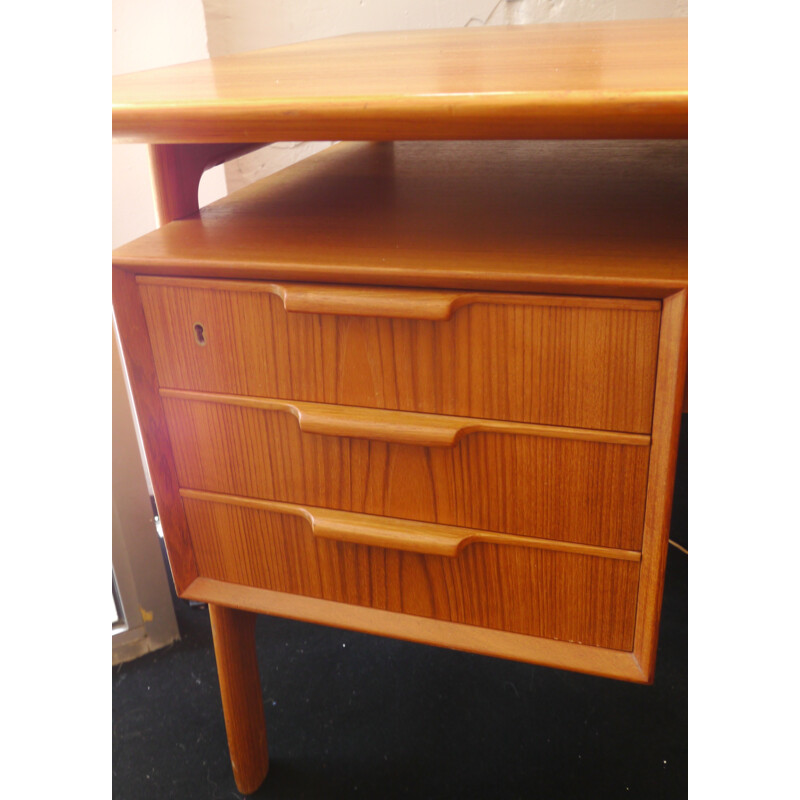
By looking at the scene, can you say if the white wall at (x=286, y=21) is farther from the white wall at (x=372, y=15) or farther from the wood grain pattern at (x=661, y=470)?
the wood grain pattern at (x=661, y=470)

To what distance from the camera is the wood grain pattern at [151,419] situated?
57cm

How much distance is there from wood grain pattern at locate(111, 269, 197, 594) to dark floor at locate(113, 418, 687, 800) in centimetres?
29

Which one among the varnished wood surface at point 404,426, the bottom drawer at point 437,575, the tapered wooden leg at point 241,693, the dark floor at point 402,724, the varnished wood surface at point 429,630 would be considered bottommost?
the dark floor at point 402,724

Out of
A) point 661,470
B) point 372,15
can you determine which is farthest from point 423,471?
point 372,15

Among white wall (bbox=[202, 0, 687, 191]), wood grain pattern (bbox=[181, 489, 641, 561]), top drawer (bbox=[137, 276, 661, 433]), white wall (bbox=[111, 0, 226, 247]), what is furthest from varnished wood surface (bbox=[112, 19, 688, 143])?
white wall (bbox=[202, 0, 687, 191])

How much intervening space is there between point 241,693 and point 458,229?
0.50 meters

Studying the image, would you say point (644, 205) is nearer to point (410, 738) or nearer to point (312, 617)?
point (312, 617)

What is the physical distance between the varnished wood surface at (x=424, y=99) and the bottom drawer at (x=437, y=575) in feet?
0.99

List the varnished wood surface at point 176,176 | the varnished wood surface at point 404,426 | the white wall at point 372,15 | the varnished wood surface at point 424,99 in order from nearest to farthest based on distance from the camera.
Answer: the varnished wood surface at point 424,99 → the varnished wood surface at point 404,426 → the varnished wood surface at point 176,176 → the white wall at point 372,15

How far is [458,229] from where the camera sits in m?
0.58

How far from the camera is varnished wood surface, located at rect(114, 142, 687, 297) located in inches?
19.5

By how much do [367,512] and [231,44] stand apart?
84 cm

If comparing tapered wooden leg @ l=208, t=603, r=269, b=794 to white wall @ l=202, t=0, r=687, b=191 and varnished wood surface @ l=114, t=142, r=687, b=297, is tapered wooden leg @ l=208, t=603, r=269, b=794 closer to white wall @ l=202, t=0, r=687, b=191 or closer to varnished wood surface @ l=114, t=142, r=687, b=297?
varnished wood surface @ l=114, t=142, r=687, b=297

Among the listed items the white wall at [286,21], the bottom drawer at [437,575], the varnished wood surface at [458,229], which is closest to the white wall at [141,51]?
the white wall at [286,21]
